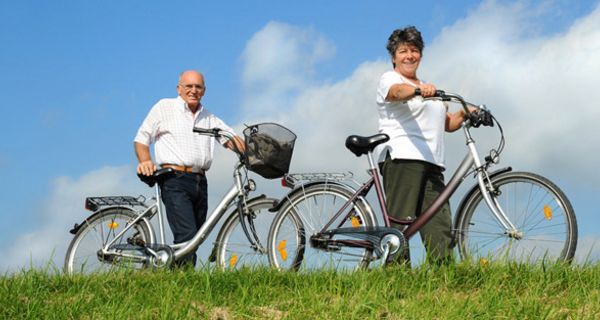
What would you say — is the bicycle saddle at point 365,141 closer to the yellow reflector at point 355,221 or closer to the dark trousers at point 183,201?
the yellow reflector at point 355,221

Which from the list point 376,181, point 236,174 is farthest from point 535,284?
point 236,174

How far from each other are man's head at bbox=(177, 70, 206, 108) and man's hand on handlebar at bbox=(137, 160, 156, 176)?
700 millimetres

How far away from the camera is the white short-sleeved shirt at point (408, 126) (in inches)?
290

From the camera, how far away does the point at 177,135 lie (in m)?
8.58

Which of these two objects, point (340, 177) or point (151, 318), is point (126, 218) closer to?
point (340, 177)

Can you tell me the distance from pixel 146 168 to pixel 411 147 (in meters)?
2.68

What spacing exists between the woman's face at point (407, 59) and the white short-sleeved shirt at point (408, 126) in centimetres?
13

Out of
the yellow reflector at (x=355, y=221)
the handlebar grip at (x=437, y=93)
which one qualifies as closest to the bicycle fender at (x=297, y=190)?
the yellow reflector at (x=355, y=221)

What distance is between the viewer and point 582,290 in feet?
21.3

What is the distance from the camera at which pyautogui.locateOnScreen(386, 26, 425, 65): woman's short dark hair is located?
24.8 ft

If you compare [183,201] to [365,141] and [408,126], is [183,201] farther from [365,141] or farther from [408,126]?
[408,126]

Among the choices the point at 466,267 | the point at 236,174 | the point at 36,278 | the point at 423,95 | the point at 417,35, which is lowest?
the point at 36,278

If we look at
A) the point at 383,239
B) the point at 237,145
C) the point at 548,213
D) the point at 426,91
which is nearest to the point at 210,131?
the point at 237,145

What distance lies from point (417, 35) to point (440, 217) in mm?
1578
